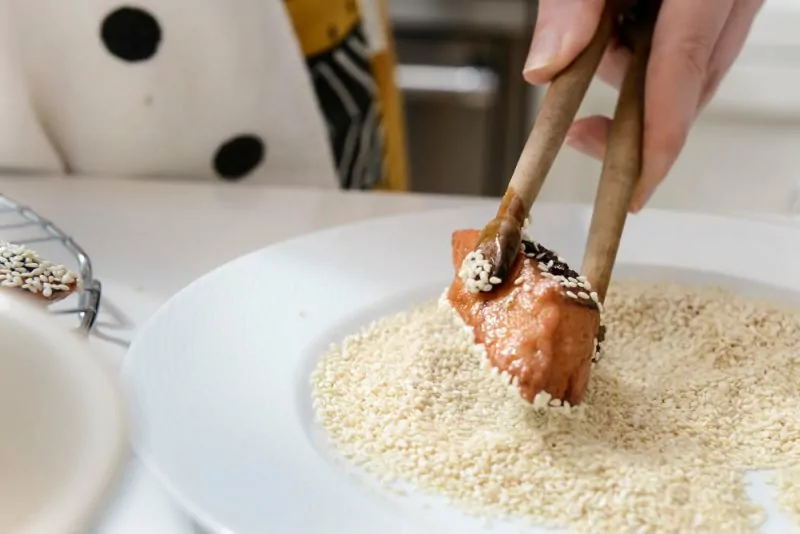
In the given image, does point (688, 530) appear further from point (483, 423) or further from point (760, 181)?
point (760, 181)

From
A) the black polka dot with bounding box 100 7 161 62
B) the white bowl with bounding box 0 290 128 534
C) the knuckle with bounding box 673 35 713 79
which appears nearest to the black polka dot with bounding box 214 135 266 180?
the black polka dot with bounding box 100 7 161 62

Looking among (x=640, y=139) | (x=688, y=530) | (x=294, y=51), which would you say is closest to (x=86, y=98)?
(x=294, y=51)

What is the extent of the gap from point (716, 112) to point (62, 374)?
148cm

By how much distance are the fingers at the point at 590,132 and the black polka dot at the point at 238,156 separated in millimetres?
367

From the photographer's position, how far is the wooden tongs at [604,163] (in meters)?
0.53

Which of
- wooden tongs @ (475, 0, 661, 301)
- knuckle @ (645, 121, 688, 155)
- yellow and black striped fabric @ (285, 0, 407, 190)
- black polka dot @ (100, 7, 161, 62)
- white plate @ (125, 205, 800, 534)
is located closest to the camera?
white plate @ (125, 205, 800, 534)

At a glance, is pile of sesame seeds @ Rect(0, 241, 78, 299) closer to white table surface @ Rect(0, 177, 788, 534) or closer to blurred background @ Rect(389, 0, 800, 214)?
white table surface @ Rect(0, 177, 788, 534)

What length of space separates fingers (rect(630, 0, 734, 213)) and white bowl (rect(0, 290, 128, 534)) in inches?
17.6

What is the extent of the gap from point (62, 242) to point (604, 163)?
405mm

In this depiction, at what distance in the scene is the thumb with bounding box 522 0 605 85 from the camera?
0.61m

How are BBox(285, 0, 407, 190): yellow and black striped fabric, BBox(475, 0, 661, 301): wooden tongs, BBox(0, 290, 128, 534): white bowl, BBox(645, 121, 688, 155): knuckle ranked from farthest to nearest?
1. BBox(285, 0, 407, 190): yellow and black striped fabric
2. BBox(645, 121, 688, 155): knuckle
3. BBox(475, 0, 661, 301): wooden tongs
4. BBox(0, 290, 128, 534): white bowl

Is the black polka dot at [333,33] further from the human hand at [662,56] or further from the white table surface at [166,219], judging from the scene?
the human hand at [662,56]

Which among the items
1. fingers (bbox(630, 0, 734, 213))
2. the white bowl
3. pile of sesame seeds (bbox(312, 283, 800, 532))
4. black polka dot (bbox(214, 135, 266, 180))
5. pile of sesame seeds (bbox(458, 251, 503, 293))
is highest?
the white bowl

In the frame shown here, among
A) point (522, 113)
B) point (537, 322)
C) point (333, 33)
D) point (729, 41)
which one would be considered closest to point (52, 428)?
point (537, 322)
